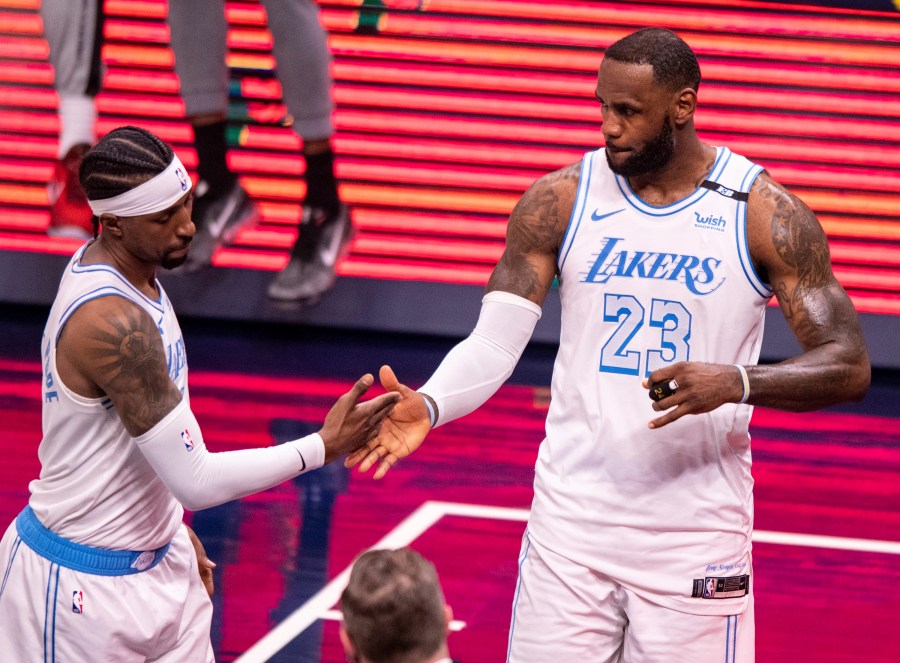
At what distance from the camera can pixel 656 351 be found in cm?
345

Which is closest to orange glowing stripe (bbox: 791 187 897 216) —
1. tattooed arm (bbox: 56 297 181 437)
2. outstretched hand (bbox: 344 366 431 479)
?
outstretched hand (bbox: 344 366 431 479)

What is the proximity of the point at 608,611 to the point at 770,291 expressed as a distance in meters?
0.92

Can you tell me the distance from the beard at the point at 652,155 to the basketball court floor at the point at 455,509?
2.29 m

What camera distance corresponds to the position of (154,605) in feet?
11.4

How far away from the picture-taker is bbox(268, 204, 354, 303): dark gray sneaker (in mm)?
10180

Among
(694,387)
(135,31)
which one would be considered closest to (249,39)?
(135,31)

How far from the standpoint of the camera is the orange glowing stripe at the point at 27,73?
35.3 feet

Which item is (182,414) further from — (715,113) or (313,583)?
(715,113)

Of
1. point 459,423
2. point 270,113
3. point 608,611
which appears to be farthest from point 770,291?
point 270,113

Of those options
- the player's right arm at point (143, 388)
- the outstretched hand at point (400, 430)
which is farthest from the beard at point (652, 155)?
the player's right arm at point (143, 388)

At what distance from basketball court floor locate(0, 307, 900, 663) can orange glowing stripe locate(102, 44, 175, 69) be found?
2.21 metres

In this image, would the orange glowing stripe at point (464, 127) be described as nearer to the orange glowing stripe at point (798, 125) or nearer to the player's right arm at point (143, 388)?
the orange glowing stripe at point (798, 125)

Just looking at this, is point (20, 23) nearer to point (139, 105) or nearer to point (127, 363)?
point (139, 105)

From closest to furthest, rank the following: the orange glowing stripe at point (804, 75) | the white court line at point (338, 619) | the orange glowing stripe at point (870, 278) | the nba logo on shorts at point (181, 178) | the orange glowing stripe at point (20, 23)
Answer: the nba logo on shorts at point (181, 178)
the white court line at point (338, 619)
the orange glowing stripe at point (804, 75)
the orange glowing stripe at point (870, 278)
the orange glowing stripe at point (20, 23)
